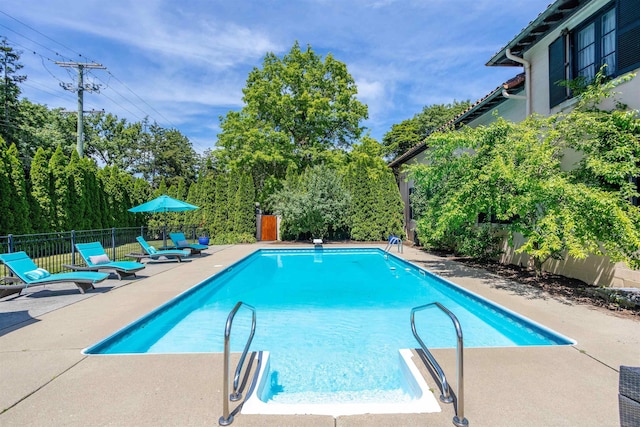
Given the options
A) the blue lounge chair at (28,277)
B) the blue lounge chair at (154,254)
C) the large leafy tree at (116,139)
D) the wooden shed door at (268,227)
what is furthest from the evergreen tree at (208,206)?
the large leafy tree at (116,139)

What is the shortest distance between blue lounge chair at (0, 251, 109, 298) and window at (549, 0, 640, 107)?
457 inches

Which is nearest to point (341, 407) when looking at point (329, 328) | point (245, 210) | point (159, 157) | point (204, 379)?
point (204, 379)

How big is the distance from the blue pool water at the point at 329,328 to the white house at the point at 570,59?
114 inches

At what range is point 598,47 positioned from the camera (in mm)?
7352

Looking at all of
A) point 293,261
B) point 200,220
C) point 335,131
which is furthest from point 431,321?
point 335,131

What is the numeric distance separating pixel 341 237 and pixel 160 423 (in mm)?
18526

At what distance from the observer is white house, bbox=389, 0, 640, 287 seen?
6574 millimetres

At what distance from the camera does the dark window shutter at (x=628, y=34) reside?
6309mm

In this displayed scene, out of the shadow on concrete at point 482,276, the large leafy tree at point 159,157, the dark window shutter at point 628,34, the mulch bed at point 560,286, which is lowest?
the shadow on concrete at point 482,276

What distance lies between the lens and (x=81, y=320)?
5.59 metres

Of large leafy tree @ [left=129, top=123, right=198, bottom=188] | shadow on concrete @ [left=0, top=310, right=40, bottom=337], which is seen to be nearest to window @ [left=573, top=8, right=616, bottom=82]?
shadow on concrete @ [left=0, top=310, right=40, bottom=337]

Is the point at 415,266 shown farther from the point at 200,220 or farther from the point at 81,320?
the point at 200,220

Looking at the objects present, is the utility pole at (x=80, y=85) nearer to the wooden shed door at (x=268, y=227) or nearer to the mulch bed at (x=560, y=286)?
the wooden shed door at (x=268, y=227)

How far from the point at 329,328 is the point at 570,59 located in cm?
834
